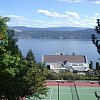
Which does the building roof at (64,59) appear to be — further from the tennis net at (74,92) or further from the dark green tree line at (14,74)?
the dark green tree line at (14,74)

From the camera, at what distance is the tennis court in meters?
29.0

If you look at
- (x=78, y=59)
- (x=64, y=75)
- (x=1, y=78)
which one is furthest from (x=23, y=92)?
(x=78, y=59)

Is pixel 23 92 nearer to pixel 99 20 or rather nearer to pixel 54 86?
pixel 99 20

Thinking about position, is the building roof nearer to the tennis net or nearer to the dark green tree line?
the tennis net

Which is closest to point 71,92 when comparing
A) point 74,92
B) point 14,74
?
point 74,92

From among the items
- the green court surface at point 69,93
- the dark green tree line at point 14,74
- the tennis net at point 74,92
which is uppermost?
the dark green tree line at point 14,74

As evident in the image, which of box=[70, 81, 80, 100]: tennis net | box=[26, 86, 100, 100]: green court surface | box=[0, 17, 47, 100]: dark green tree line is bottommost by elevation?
box=[26, 86, 100, 100]: green court surface

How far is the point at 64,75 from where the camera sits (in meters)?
41.3

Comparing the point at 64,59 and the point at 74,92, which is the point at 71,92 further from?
the point at 64,59

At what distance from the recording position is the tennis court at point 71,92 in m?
29.0

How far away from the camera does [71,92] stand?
3142cm

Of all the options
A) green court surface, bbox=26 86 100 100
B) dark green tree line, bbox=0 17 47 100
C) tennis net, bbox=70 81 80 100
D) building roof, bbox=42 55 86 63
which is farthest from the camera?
building roof, bbox=42 55 86 63

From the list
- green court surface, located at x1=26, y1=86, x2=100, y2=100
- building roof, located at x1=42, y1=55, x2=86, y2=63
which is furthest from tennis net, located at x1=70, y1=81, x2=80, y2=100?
building roof, located at x1=42, y1=55, x2=86, y2=63

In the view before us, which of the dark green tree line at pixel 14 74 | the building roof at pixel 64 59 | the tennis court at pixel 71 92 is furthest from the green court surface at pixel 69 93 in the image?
the building roof at pixel 64 59
